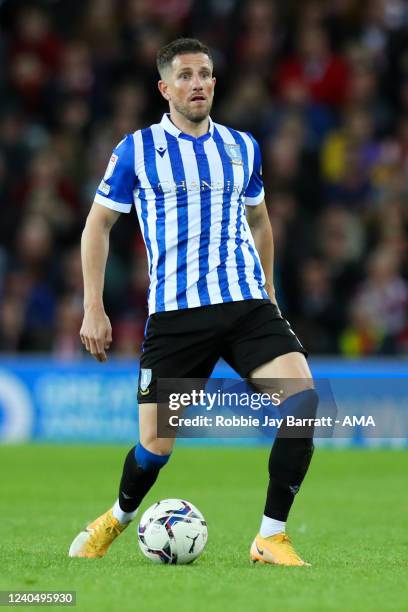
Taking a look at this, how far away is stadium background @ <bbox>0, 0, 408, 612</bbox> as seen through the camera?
11156 millimetres

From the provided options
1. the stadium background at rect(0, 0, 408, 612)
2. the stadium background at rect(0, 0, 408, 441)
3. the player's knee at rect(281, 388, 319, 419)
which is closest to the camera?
the player's knee at rect(281, 388, 319, 419)

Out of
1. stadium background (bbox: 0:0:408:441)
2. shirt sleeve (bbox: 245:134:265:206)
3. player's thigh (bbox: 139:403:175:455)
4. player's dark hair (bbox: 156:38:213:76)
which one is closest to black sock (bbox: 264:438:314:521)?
player's thigh (bbox: 139:403:175:455)

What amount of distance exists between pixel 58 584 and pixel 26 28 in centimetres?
1146

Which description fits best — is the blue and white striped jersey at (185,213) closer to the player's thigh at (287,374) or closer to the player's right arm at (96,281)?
the player's right arm at (96,281)

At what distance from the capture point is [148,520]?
5.97 metres

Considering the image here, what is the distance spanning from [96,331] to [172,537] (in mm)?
948

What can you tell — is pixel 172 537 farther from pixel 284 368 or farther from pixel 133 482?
pixel 284 368

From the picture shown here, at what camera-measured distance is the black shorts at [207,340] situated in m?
5.78

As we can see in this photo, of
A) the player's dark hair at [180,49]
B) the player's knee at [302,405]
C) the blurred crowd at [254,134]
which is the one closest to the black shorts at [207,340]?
the player's knee at [302,405]

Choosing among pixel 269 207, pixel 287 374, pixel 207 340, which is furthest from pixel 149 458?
pixel 269 207

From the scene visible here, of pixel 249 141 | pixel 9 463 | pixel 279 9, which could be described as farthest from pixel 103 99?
pixel 249 141

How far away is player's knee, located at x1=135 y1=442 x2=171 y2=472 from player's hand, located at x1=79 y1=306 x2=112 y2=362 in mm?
461

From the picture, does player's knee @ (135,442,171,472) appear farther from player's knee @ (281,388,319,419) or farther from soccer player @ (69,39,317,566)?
player's knee @ (281,388,319,419)

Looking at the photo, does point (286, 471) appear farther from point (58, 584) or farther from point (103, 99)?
point (103, 99)
